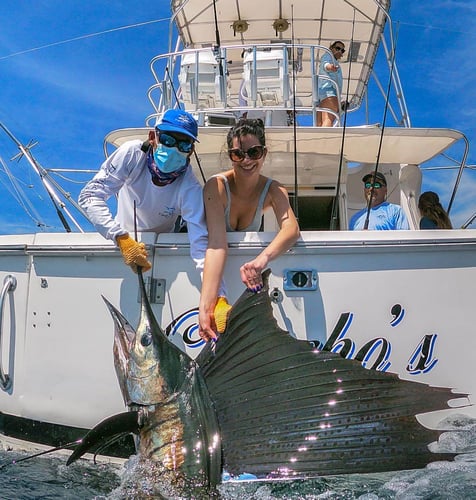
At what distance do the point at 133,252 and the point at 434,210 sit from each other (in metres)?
2.46

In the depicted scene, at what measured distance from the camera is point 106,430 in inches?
78.5

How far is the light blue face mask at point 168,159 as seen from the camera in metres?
2.66

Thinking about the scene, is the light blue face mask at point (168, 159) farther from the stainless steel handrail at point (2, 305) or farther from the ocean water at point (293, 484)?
the ocean water at point (293, 484)

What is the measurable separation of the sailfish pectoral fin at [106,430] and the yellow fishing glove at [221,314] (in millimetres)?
536

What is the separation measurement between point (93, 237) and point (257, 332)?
41.5 inches

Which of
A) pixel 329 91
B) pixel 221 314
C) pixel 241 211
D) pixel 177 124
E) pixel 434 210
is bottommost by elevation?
pixel 221 314

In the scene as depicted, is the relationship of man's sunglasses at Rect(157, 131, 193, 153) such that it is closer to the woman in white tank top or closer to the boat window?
the woman in white tank top

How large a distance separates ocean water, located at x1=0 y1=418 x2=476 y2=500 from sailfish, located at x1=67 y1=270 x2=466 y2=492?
2.3 inches

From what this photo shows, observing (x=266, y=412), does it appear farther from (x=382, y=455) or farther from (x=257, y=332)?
(x=382, y=455)

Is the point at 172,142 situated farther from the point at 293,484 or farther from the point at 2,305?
the point at 293,484

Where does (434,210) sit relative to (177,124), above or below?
above

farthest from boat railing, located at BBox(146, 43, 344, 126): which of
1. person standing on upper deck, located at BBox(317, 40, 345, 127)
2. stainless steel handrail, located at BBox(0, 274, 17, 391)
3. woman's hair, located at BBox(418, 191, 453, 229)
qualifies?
stainless steel handrail, located at BBox(0, 274, 17, 391)

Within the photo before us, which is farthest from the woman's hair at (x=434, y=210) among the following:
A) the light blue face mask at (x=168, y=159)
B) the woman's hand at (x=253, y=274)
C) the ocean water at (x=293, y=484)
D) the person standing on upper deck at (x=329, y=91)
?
the light blue face mask at (x=168, y=159)

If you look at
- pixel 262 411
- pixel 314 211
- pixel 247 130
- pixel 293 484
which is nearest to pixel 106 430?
pixel 262 411
